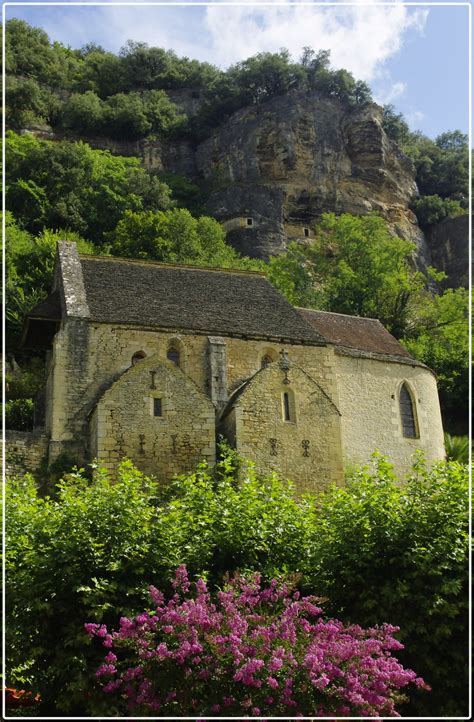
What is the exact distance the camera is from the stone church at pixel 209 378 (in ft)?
82.0

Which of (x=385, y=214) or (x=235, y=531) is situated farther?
(x=385, y=214)

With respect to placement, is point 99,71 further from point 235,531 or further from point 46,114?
point 235,531

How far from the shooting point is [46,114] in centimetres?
7469

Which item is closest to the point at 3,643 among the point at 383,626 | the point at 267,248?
the point at 383,626

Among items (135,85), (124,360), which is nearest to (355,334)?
(124,360)

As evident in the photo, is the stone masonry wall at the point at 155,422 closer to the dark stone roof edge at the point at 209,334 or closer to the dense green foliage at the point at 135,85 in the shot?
the dark stone roof edge at the point at 209,334

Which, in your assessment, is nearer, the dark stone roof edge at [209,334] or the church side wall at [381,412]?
the dark stone roof edge at [209,334]

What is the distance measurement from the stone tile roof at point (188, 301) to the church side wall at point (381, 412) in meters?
2.08

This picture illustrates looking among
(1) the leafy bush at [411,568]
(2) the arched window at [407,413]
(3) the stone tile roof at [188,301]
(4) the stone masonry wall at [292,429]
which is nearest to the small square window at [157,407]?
(4) the stone masonry wall at [292,429]

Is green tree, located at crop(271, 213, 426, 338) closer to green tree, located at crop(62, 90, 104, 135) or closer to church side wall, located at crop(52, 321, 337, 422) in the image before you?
church side wall, located at crop(52, 321, 337, 422)

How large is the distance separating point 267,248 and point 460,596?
146ft

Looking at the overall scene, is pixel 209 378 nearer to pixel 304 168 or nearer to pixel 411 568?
pixel 411 568

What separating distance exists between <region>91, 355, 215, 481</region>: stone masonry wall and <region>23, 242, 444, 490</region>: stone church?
0.11 feet

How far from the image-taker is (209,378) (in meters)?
27.4
